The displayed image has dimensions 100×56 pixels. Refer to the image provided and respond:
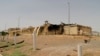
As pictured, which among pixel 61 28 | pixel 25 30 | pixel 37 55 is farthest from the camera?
pixel 25 30

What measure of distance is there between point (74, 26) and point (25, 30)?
40.1ft

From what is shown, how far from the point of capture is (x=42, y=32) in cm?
4222

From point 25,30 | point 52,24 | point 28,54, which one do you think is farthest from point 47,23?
point 28,54

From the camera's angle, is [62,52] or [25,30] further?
[25,30]

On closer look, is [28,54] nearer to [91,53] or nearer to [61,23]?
→ [91,53]

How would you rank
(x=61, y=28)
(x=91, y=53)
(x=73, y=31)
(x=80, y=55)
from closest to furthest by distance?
1. (x=80, y=55)
2. (x=91, y=53)
3. (x=73, y=31)
4. (x=61, y=28)

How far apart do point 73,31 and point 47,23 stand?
216 inches

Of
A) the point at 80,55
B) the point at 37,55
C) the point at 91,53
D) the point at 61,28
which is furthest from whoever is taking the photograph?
the point at 61,28

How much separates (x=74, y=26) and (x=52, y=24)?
4409 mm

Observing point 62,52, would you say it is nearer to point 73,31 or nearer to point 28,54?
point 28,54

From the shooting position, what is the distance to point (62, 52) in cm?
1220

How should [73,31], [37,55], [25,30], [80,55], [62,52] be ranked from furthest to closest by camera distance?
[25,30] → [73,31] → [37,55] → [62,52] → [80,55]

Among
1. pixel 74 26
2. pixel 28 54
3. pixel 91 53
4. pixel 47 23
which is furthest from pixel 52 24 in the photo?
pixel 91 53

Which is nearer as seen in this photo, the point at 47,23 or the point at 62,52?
the point at 62,52
